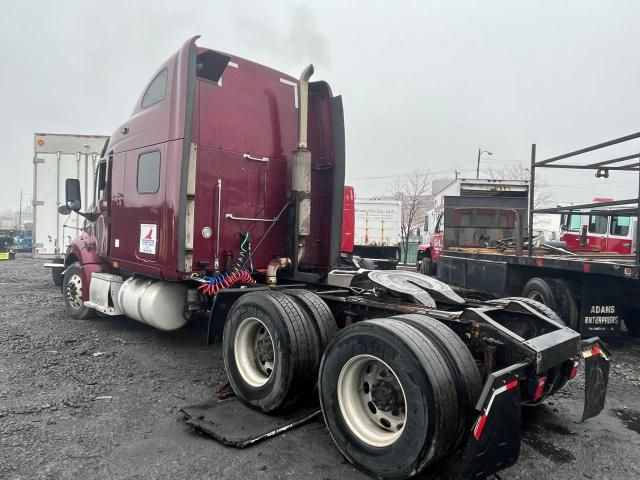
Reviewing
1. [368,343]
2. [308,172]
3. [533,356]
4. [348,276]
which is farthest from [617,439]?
[308,172]

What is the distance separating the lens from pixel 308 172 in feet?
18.1

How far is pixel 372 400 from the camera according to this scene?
3262mm

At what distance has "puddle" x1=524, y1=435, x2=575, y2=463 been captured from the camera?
3.43 metres

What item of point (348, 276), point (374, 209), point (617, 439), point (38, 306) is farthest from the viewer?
point (374, 209)

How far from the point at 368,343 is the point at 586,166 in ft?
18.0

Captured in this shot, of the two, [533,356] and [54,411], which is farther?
[54,411]

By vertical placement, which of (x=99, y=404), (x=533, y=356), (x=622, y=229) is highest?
(x=622, y=229)

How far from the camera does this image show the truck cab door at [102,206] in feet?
22.9

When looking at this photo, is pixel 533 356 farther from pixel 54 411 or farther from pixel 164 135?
pixel 164 135

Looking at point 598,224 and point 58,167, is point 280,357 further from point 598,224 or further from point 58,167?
point 598,224

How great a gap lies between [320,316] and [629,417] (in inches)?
113

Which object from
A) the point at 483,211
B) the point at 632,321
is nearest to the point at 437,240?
the point at 483,211

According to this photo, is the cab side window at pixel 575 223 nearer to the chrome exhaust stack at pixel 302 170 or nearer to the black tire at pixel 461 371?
the chrome exhaust stack at pixel 302 170

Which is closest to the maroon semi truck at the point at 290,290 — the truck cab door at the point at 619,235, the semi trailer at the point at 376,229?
the truck cab door at the point at 619,235
